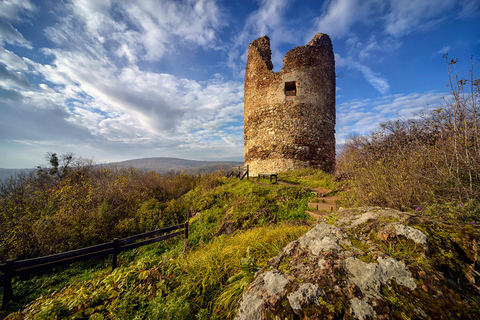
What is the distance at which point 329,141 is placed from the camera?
35.5 feet

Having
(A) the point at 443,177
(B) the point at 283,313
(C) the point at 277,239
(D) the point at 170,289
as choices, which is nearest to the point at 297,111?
(A) the point at 443,177

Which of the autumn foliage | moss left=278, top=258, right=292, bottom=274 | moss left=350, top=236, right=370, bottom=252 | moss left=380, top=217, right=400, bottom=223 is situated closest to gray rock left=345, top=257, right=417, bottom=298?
moss left=350, top=236, right=370, bottom=252

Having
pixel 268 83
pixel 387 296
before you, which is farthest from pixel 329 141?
pixel 387 296

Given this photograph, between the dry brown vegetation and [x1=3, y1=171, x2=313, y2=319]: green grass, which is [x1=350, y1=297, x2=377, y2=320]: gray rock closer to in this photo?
[x1=3, y1=171, x2=313, y2=319]: green grass

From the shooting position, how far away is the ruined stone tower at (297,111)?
10.3 meters

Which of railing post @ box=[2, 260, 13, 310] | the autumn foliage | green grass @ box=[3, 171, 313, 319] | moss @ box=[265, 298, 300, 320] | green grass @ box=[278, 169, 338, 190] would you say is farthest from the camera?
green grass @ box=[278, 169, 338, 190]

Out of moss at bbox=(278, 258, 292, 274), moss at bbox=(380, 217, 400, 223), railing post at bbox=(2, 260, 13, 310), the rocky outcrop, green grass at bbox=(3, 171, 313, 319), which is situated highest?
moss at bbox=(380, 217, 400, 223)

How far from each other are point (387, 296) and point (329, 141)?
35.3 feet

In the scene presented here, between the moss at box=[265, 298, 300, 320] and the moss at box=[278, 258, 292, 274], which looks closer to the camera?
the moss at box=[265, 298, 300, 320]

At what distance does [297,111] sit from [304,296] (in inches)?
405

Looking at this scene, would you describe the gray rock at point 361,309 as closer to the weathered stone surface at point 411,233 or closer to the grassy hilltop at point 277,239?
the grassy hilltop at point 277,239

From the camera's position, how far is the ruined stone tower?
10.3 m

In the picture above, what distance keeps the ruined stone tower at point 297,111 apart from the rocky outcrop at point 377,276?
8.63 m

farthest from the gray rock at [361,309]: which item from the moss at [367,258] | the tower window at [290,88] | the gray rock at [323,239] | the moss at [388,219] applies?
the tower window at [290,88]
